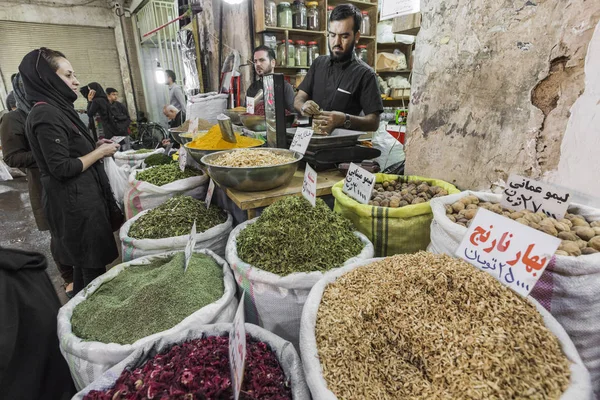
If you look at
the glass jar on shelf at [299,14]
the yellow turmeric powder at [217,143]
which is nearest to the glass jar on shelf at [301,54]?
the glass jar on shelf at [299,14]

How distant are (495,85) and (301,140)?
0.88 meters

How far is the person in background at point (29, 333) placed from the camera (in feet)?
2.87

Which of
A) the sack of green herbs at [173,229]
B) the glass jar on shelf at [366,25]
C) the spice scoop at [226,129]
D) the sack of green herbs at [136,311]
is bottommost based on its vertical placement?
the sack of green herbs at [136,311]

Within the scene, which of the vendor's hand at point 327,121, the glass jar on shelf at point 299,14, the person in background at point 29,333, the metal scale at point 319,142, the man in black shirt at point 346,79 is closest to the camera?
the person in background at point 29,333

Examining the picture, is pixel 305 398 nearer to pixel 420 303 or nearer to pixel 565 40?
pixel 420 303

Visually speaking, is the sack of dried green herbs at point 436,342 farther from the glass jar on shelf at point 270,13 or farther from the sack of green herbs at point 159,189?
the glass jar on shelf at point 270,13

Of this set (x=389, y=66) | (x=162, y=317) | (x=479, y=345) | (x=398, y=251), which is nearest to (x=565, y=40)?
(x=398, y=251)

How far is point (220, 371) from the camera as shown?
0.82 meters

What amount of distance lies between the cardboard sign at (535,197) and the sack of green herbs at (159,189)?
5.55ft

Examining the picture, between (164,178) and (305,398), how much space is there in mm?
1761

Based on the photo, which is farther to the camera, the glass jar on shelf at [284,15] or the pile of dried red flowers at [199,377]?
the glass jar on shelf at [284,15]

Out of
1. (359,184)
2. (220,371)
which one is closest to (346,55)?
(359,184)

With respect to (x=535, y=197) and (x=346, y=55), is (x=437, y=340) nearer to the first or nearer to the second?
(x=535, y=197)

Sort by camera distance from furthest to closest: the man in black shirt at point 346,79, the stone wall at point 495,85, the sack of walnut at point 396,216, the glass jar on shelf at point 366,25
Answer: the glass jar on shelf at point 366,25 → the man in black shirt at point 346,79 → the sack of walnut at point 396,216 → the stone wall at point 495,85
